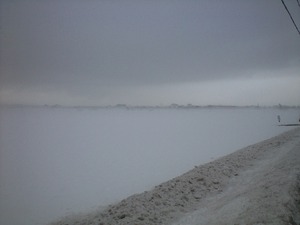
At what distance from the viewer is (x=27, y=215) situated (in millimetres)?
11852

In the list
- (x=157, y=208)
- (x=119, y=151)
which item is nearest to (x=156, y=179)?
(x=157, y=208)

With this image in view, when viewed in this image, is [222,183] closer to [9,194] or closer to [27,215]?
[27,215]

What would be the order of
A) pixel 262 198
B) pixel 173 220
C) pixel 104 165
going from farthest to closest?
pixel 104 165
pixel 173 220
pixel 262 198

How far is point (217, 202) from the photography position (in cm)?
941

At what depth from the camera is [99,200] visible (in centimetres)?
1355

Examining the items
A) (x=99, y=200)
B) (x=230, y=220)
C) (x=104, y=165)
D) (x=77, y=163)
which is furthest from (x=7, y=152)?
(x=230, y=220)

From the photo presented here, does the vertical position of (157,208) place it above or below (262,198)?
below

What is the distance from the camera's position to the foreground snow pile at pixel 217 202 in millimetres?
7156

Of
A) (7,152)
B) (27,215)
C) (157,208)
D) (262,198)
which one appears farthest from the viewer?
(7,152)

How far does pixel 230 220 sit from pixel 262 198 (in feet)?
4.68

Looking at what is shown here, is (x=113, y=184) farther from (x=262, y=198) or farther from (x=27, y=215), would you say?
(x=262, y=198)

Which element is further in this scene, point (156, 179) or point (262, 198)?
point (156, 179)

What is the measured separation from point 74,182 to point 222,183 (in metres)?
9.41

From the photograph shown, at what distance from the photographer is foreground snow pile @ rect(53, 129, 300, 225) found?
716 cm
